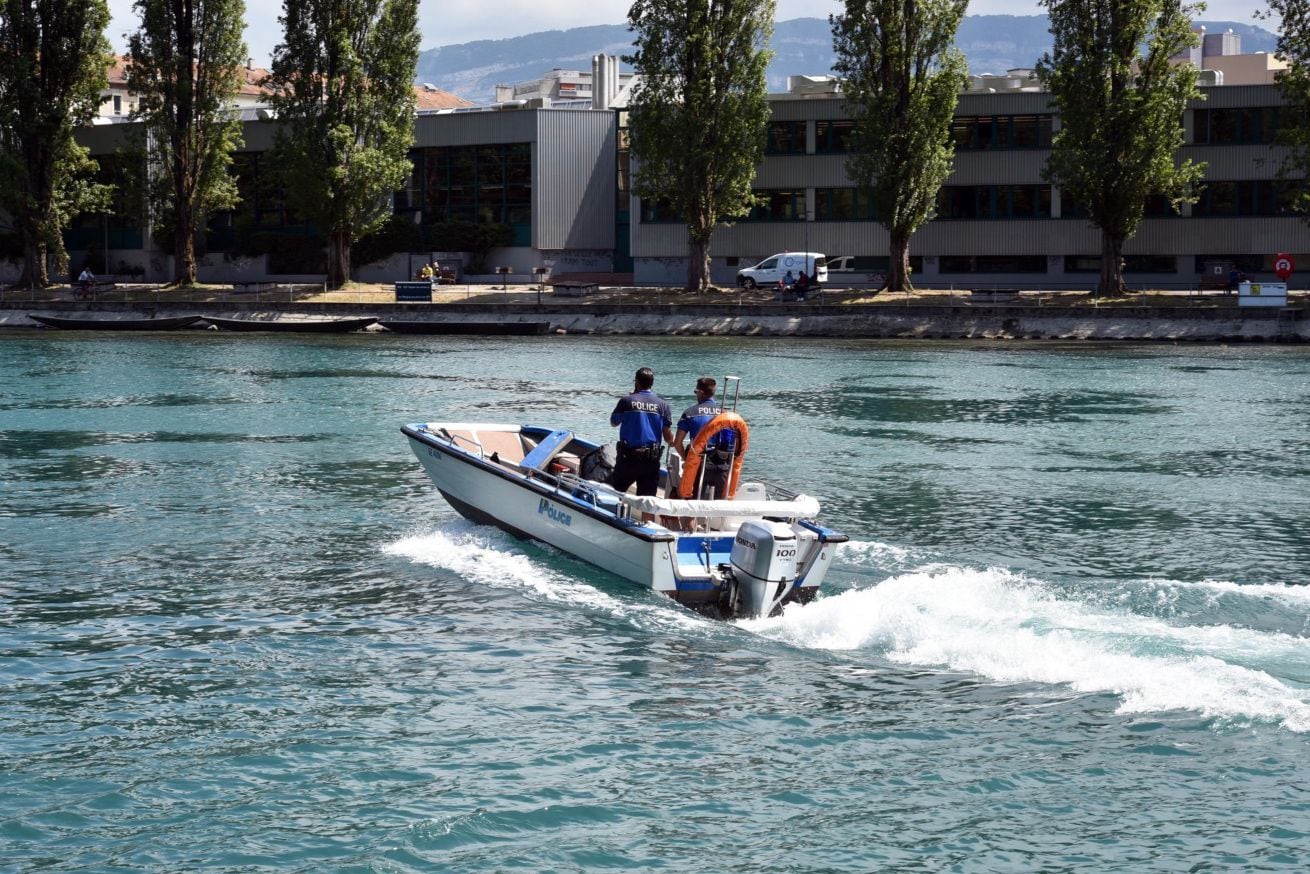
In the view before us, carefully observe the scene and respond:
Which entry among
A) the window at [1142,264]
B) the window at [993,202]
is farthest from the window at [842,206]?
the window at [1142,264]

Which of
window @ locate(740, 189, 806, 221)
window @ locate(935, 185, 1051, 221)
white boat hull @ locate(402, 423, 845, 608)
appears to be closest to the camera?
white boat hull @ locate(402, 423, 845, 608)

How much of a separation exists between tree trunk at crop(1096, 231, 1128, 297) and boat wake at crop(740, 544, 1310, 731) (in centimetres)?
4870

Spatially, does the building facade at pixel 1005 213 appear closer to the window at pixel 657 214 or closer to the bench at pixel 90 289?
the window at pixel 657 214

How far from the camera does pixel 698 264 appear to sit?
6925cm

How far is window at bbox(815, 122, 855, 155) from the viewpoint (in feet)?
236

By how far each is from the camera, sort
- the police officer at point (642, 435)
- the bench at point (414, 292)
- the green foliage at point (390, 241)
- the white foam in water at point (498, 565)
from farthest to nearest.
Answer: the green foliage at point (390, 241) → the bench at point (414, 292) → the police officer at point (642, 435) → the white foam in water at point (498, 565)

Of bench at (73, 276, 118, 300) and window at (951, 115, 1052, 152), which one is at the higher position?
window at (951, 115, 1052, 152)

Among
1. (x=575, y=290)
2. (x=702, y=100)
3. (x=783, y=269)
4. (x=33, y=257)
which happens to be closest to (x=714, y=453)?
(x=702, y=100)

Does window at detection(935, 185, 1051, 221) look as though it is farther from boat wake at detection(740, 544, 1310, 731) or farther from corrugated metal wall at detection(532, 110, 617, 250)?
boat wake at detection(740, 544, 1310, 731)

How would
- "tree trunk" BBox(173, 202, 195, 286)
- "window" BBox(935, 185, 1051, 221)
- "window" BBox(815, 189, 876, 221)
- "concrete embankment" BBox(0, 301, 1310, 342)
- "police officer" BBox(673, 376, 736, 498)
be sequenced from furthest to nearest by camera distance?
"tree trunk" BBox(173, 202, 195, 286) → "window" BBox(815, 189, 876, 221) → "window" BBox(935, 185, 1051, 221) → "concrete embankment" BBox(0, 301, 1310, 342) → "police officer" BBox(673, 376, 736, 498)

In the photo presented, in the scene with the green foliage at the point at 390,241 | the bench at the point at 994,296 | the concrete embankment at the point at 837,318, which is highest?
the green foliage at the point at 390,241

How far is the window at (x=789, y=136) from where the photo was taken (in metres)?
72.5

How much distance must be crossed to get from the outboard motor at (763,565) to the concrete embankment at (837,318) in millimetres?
46077

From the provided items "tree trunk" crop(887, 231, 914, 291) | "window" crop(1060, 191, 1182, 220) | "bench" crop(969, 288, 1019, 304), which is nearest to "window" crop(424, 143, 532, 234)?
"tree trunk" crop(887, 231, 914, 291)
